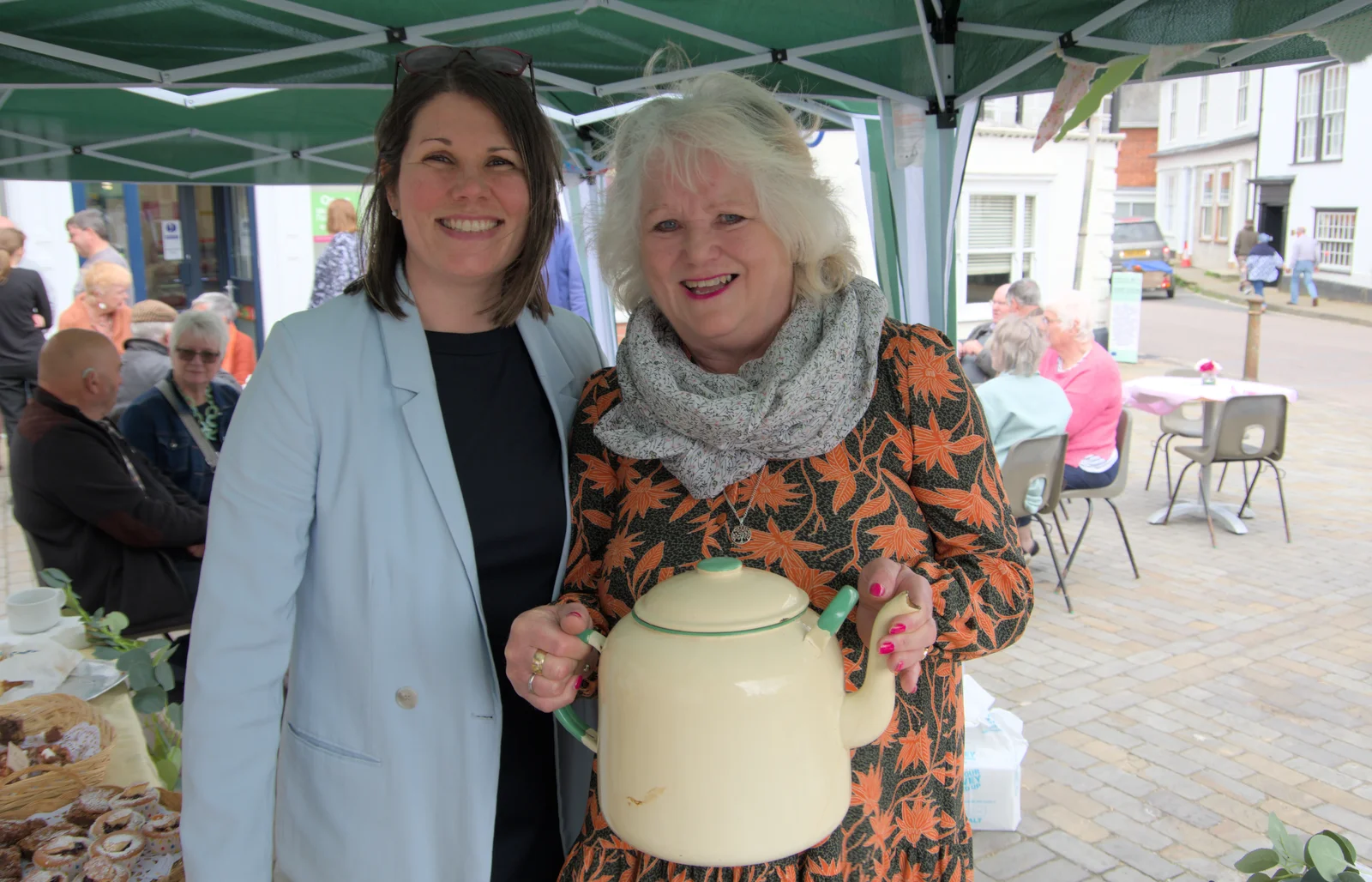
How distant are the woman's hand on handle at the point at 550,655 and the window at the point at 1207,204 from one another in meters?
32.7

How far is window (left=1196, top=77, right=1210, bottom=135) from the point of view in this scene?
2877cm

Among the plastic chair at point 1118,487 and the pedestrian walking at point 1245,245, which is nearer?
the plastic chair at point 1118,487

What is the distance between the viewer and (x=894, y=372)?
4.25ft

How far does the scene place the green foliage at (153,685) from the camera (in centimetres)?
183

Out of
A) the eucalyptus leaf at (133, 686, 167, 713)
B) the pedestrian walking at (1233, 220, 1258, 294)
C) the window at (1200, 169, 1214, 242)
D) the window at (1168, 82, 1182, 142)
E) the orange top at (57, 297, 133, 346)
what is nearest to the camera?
the eucalyptus leaf at (133, 686, 167, 713)

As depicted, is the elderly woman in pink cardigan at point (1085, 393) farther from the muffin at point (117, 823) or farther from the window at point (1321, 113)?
the window at point (1321, 113)

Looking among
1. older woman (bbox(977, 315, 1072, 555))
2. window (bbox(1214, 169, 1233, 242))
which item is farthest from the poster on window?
window (bbox(1214, 169, 1233, 242))

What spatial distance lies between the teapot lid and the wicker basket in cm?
133

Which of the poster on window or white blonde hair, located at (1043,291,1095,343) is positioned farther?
the poster on window

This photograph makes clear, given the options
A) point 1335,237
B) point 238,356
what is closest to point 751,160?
point 238,356

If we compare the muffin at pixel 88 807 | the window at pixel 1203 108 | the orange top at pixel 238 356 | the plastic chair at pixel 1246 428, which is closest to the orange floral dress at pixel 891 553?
the muffin at pixel 88 807

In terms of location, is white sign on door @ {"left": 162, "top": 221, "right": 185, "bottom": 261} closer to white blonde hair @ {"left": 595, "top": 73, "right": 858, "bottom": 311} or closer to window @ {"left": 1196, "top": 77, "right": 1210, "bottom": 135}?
white blonde hair @ {"left": 595, "top": 73, "right": 858, "bottom": 311}

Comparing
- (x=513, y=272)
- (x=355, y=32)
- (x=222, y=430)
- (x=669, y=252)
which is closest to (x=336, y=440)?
(x=513, y=272)

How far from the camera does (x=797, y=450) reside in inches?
49.6
